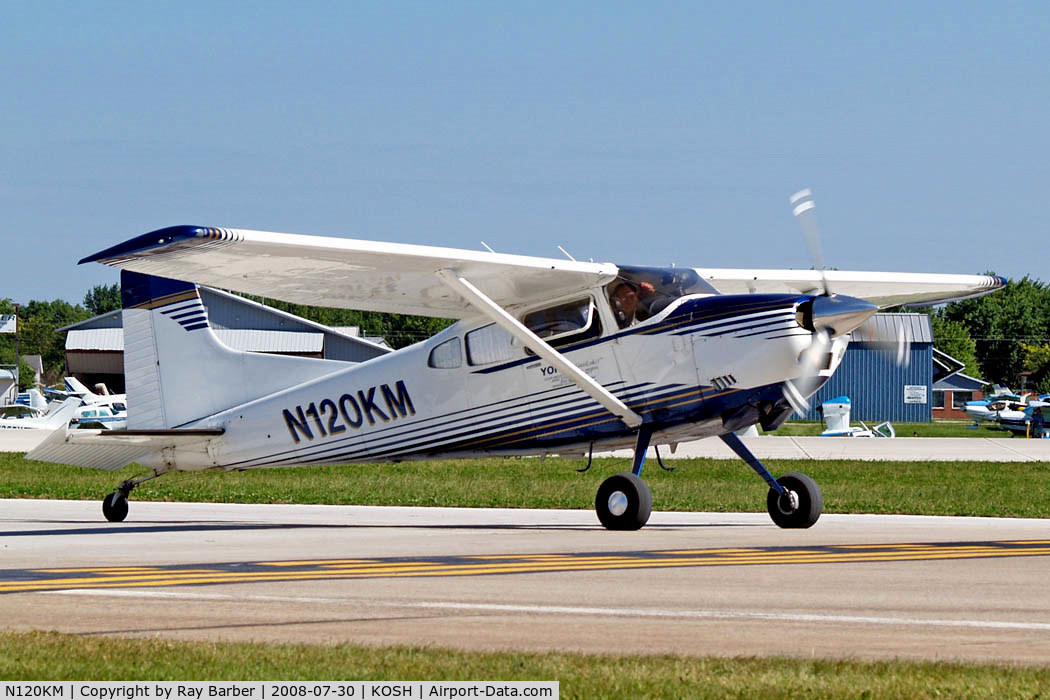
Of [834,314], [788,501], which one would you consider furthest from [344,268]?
[788,501]

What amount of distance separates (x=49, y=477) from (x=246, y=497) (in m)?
7.61

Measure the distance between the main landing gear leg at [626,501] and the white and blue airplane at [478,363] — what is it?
18 mm

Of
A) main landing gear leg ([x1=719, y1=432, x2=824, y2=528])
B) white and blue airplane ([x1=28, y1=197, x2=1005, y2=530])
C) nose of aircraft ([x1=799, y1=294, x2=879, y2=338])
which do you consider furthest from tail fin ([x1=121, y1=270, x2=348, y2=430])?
nose of aircraft ([x1=799, y1=294, x2=879, y2=338])

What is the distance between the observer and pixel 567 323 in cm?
1455

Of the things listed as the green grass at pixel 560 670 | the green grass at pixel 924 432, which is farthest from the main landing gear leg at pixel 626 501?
the green grass at pixel 924 432

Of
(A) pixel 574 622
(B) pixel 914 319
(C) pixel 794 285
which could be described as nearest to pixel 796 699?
(A) pixel 574 622

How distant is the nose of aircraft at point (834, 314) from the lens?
13.1 m

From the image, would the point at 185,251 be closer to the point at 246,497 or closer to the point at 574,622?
the point at 574,622

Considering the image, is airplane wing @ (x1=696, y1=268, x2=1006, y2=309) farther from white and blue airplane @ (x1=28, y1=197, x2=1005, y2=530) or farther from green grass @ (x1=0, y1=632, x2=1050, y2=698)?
green grass @ (x1=0, y1=632, x2=1050, y2=698)

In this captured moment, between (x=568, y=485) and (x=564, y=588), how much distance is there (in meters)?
16.1

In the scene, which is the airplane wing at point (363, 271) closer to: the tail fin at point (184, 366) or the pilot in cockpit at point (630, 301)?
the pilot in cockpit at point (630, 301)

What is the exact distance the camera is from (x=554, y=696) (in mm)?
5188

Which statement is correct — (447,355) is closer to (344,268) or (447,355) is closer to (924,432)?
(344,268)

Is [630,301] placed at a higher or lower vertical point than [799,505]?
higher
